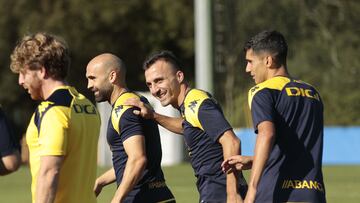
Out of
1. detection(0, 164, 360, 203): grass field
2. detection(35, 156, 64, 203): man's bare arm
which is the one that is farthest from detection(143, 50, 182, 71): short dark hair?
detection(0, 164, 360, 203): grass field

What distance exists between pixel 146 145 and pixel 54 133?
2208mm

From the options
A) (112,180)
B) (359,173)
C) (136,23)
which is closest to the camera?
(112,180)

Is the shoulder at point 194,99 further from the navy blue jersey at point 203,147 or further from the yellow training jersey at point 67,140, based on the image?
the yellow training jersey at point 67,140

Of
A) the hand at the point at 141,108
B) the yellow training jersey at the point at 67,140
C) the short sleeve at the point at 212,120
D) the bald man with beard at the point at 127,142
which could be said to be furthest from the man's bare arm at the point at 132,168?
the yellow training jersey at the point at 67,140

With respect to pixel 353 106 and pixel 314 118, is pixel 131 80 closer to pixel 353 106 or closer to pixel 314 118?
pixel 353 106

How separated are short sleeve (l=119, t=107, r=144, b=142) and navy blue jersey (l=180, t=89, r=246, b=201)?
37 cm

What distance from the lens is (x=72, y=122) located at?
668 cm

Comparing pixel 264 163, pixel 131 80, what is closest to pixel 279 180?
pixel 264 163

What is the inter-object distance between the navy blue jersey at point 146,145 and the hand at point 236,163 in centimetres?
96

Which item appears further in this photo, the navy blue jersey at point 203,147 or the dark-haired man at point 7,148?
the navy blue jersey at point 203,147

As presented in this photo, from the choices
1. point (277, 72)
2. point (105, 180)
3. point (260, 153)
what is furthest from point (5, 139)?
point (105, 180)

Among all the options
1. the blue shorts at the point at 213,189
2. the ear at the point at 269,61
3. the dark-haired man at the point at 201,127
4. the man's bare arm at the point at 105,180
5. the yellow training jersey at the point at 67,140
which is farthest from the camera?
the man's bare arm at the point at 105,180

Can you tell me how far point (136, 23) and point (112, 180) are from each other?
143ft

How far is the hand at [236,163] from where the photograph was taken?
7.84m
